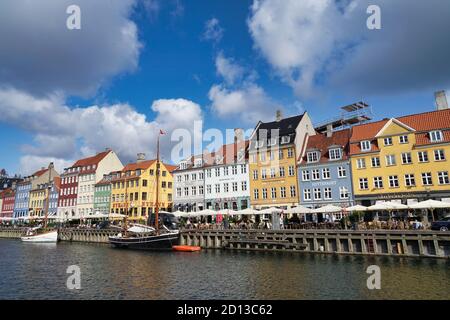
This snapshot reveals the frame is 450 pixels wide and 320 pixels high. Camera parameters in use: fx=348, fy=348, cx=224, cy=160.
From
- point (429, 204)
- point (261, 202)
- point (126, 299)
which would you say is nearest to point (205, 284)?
point (126, 299)

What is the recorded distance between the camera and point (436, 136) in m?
40.2

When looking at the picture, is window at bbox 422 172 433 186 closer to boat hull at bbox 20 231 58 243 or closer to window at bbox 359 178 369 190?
window at bbox 359 178 369 190

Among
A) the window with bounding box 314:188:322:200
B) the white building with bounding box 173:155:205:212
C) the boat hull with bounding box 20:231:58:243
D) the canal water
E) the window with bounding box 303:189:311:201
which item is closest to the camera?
the canal water

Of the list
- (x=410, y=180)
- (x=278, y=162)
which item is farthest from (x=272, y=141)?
(x=410, y=180)

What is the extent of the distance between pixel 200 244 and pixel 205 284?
75.5 feet

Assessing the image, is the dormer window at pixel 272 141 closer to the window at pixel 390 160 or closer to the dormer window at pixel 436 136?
the window at pixel 390 160

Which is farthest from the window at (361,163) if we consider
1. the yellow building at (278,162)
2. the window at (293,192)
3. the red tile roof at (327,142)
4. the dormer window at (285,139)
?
the dormer window at (285,139)

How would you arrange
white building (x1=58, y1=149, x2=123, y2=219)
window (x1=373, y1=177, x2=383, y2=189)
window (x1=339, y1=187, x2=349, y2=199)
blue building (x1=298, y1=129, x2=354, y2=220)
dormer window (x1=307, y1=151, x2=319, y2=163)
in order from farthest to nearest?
white building (x1=58, y1=149, x2=123, y2=219) → dormer window (x1=307, y1=151, x2=319, y2=163) → blue building (x1=298, y1=129, x2=354, y2=220) → window (x1=339, y1=187, x2=349, y2=199) → window (x1=373, y1=177, x2=383, y2=189)

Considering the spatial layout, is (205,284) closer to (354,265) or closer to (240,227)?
(354,265)

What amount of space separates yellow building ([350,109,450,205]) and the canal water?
579 inches

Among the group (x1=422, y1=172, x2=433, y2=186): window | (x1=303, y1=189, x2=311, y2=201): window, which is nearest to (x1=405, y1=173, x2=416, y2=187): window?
(x1=422, y1=172, x2=433, y2=186): window

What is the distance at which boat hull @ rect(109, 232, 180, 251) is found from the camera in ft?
141

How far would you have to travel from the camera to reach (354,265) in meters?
26.4
